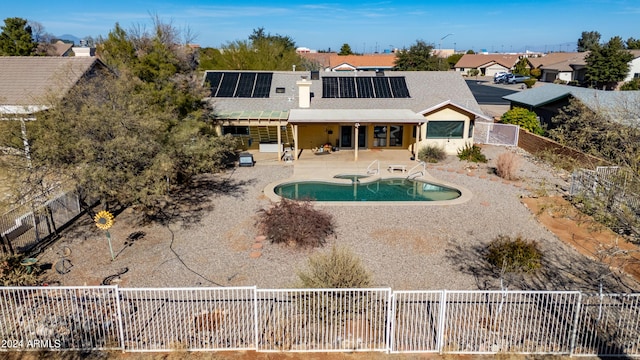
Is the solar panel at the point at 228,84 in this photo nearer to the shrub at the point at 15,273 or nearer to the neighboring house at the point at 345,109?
the neighboring house at the point at 345,109

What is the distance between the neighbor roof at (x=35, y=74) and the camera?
2083 cm

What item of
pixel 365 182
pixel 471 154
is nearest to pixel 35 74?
pixel 365 182

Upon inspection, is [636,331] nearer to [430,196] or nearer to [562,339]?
[562,339]

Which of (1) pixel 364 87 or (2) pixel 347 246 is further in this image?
(1) pixel 364 87

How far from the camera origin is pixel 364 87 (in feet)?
101

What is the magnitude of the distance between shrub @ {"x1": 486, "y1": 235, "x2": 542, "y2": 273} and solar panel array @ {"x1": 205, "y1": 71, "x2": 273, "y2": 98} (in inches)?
801

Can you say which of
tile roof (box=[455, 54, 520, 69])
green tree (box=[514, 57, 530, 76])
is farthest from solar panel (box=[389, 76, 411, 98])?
tile roof (box=[455, 54, 520, 69])

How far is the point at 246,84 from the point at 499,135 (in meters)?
18.8

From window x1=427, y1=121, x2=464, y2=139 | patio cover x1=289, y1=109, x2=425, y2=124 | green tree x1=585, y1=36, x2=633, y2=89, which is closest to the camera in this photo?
patio cover x1=289, y1=109, x2=425, y2=124

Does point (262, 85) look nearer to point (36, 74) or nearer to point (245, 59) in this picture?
point (36, 74)

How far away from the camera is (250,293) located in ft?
38.0

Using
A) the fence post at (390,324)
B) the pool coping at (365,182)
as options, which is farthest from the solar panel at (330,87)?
the fence post at (390,324)

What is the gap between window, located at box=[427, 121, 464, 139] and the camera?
2736 cm

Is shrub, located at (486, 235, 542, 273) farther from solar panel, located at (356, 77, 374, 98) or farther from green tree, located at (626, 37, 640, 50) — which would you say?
green tree, located at (626, 37, 640, 50)
